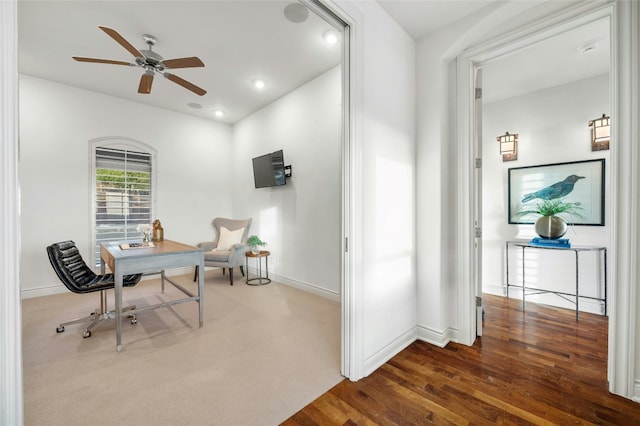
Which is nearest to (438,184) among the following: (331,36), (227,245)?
(331,36)

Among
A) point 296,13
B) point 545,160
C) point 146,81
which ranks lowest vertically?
point 545,160

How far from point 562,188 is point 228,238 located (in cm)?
502

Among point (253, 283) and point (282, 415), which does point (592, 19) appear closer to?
point (282, 415)

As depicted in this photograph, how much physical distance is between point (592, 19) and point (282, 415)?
3268 mm

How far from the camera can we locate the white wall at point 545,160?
3.13 metres

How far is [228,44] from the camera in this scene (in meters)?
3.00

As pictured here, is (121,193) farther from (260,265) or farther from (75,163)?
(260,265)

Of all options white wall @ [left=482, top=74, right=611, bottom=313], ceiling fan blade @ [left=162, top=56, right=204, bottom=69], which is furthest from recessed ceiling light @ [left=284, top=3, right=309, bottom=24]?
white wall @ [left=482, top=74, right=611, bottom=313]

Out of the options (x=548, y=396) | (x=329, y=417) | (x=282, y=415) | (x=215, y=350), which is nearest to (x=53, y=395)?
(x=215, y=350)

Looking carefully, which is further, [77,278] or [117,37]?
[77,278]

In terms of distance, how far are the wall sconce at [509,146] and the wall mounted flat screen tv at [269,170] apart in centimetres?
313

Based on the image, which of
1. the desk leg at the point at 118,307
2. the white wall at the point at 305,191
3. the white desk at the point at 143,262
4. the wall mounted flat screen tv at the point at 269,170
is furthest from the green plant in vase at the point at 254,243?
the desk leg at the point at 118,307

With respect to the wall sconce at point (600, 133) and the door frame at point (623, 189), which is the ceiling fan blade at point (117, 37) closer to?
the door frame at point (623, 189)

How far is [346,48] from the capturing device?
193cm
